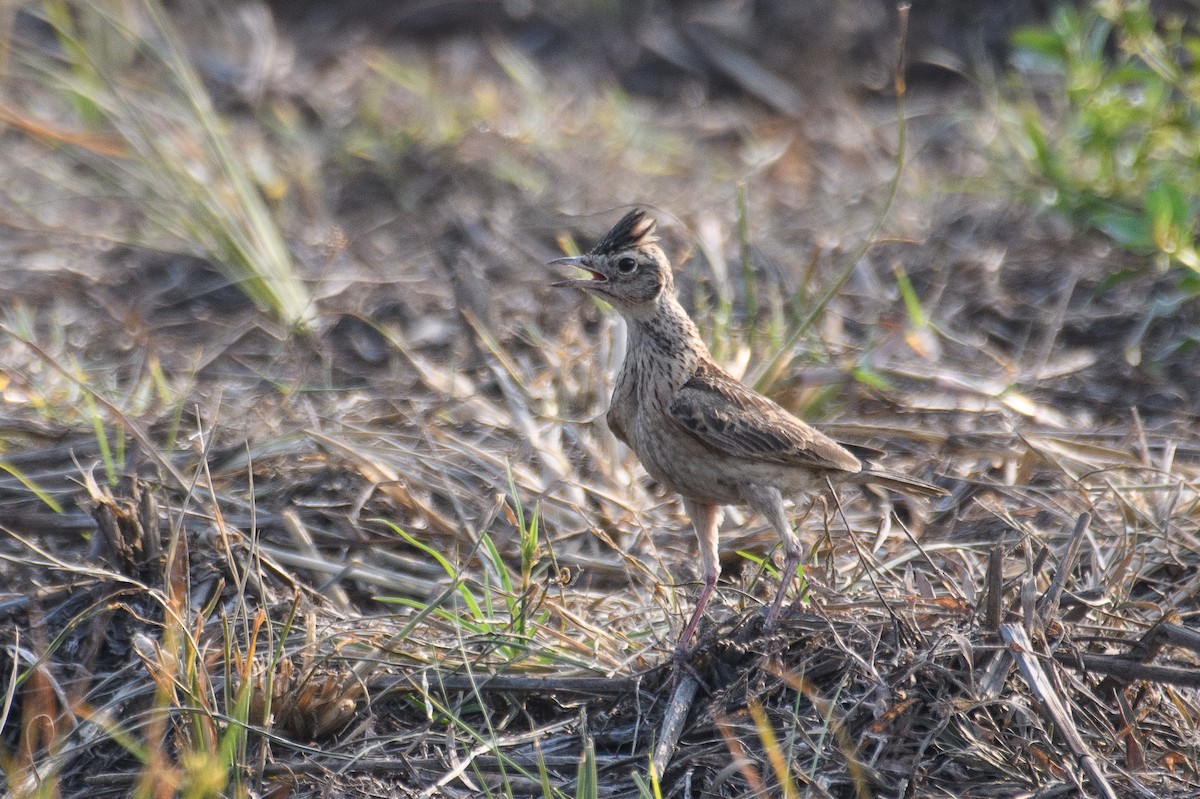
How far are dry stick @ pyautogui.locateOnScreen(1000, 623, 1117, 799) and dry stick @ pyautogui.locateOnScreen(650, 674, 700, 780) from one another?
0.88 meters

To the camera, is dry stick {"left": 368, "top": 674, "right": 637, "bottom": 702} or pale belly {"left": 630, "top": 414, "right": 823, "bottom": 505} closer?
dry stick {"left": 368, "top": 674, "right": 637, "bottom": 702}

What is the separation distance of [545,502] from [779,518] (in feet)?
3.64

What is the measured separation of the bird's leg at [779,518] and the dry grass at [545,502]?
5.1 inches

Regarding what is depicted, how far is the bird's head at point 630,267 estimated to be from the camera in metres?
4.59

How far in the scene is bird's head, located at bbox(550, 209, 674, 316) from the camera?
4586 millimetres

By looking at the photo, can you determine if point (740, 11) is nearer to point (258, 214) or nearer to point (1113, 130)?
point (1113, 130)

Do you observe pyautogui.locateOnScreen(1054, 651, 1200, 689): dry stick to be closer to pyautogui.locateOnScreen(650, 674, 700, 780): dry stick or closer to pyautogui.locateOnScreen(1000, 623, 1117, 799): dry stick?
pyautogui.locateOnScreen(1000, 623, 1117, 799): dry stick

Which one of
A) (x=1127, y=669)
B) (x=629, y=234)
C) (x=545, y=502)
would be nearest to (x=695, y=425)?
(x=629, y=234)

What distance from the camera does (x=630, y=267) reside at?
15.0 ft

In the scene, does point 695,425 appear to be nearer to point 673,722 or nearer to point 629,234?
point 629,234

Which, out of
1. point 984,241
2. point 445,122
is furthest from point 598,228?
point 984,241

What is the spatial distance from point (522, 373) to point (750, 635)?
7.76 feet

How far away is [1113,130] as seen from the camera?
618cm

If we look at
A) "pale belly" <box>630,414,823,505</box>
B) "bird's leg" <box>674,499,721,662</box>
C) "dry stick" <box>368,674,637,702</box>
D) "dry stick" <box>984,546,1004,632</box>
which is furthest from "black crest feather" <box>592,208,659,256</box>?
"dry stick" <box>984,546,1004,632</box>
